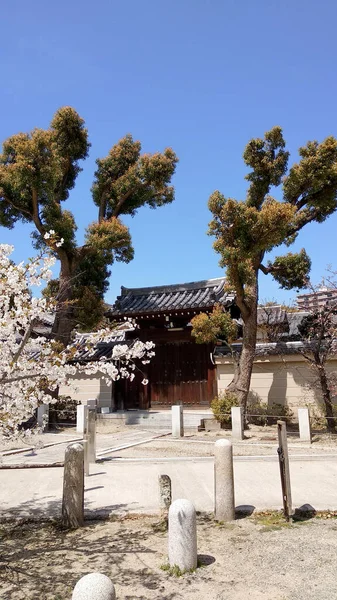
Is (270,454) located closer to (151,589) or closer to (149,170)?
(151,589)

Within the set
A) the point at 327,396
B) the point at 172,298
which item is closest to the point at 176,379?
the point at 172,298

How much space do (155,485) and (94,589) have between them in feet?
17.0

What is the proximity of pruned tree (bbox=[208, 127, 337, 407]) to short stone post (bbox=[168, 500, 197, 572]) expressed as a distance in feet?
30.4

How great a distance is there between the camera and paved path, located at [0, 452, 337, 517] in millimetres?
6230

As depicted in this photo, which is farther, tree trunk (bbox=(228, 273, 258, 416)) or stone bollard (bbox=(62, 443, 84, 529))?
tree trunk (bbox=(228, 273, 258, 416))

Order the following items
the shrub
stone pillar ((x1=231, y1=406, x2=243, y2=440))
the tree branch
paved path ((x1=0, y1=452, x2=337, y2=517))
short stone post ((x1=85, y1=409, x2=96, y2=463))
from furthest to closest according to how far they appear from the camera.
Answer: the shrub < the tree branch < stone pillar ((x1=231, y1=406, x2=243, y2=440)) < short stone post ((x1=85, y1=409, x2=96, y2=463)) < paved path ((x1=0, y1=452, x2=337, y2=517))

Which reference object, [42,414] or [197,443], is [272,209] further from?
[42,414]

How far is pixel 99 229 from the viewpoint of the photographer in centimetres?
1608

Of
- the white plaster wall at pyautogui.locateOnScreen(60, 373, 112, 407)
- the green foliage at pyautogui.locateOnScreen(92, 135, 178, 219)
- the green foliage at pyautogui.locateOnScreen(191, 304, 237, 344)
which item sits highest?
the green foliage at pyautogui.locateOnScreen(92, 135, 178, 219)

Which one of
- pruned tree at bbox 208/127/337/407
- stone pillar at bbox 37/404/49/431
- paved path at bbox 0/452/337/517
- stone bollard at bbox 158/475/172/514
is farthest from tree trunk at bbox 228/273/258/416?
stone bollard at bbox 158/475/172/514

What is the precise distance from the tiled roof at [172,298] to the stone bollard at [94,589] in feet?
50.3

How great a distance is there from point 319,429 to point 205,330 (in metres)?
5.15

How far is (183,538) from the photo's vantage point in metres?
4.18

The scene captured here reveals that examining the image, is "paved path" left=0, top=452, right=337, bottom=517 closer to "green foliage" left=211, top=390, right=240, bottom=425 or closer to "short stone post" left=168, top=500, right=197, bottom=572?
"short stone post" left=168, top=500, right=197, bottom=572
